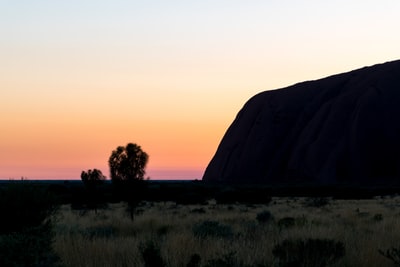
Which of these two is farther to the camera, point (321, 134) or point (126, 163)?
point (321, 134)

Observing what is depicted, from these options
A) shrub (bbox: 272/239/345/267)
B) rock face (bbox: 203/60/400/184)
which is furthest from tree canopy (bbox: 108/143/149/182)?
rock face (bbox: 203/60/400/184)

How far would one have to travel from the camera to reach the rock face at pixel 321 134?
275 ft

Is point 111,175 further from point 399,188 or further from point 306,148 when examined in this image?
point 306,148

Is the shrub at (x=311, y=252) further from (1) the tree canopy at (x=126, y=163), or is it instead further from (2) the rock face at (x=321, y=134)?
(2) the rock face at (x=321, y=134)

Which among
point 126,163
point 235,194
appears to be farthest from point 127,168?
point 235,194

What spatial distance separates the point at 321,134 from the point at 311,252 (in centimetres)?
8332

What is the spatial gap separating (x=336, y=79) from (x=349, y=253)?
97.2m

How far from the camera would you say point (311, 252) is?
896 centimetres

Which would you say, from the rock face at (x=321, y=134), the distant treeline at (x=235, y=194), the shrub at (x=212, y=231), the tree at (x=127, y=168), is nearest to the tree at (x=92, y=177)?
the distant treeline at (x=235, y=194)

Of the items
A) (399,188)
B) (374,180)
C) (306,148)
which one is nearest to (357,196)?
(399,188)

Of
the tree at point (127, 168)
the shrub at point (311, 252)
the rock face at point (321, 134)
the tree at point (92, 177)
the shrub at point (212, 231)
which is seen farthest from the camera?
the rock face at point (321, 134)

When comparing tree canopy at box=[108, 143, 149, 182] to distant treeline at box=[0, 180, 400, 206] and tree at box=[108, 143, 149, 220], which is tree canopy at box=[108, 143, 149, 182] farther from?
distant treeline at box=[0, 180, 400, 206]

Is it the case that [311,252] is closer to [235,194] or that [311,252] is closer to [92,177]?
[92,177]

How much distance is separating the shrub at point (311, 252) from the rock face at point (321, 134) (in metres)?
75.2
